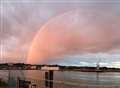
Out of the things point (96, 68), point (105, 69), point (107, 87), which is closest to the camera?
point (107, 87)

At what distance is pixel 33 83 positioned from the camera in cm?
1591

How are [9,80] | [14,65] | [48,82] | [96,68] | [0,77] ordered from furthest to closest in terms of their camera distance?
[96,68], [14,65], [0,77], [9,80], [48,82]

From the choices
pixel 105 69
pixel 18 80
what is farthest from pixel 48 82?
pixel 105 69

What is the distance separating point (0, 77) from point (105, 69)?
45032 mm

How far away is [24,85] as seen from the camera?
51.9 feet

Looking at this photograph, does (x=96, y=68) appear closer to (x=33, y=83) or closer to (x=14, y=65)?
(x=14, y=65)

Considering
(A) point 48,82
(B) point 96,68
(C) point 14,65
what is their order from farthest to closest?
1. (B) point 96,68
2. (C) point 14,65
3. (A) point 48,82

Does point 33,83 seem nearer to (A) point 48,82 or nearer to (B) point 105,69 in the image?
(A) point 48,82

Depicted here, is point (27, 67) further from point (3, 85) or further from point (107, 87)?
point (107, 87)

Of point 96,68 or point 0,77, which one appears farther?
point 96,68

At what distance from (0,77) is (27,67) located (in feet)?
84.0

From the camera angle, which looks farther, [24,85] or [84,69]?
[84,69]

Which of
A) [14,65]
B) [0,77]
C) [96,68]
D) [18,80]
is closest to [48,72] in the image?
[18,80]

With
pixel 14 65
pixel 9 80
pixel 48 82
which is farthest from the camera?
pixel 14 65
